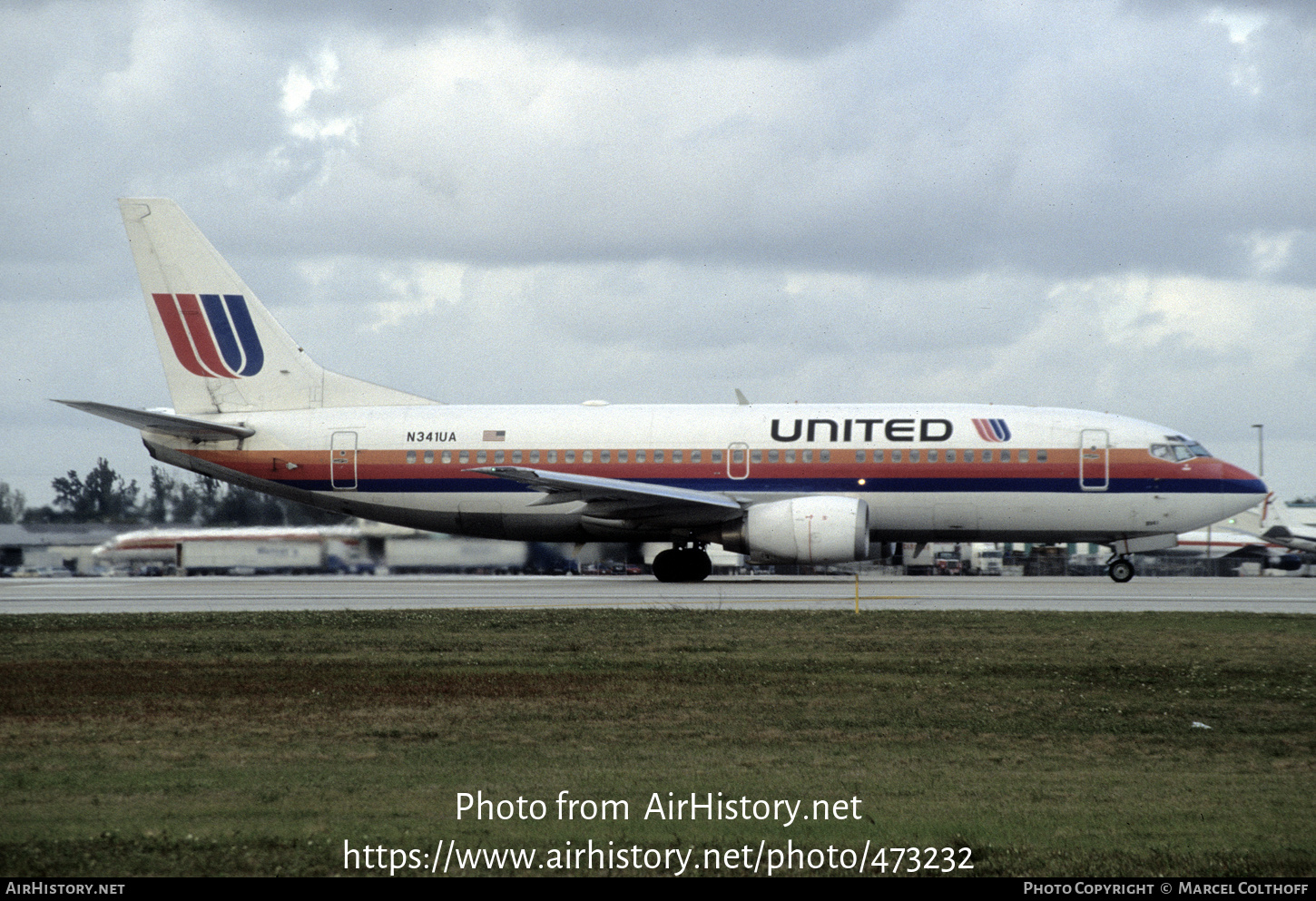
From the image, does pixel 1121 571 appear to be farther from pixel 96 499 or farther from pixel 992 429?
pixel 96 499

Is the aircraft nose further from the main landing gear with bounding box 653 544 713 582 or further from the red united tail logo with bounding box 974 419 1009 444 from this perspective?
the main landing gear with bounding box 653 544 713 582

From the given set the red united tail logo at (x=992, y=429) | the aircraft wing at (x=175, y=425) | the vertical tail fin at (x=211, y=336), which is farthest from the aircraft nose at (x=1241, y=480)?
the aircraft wing at (x=175, y=425)

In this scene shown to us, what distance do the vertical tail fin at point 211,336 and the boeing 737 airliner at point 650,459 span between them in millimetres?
48

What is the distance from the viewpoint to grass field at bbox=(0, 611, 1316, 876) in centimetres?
746

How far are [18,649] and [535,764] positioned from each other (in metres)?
9.90

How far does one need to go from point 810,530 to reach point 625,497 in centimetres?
434

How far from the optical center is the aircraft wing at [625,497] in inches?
1195

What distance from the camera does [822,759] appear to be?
9.89 metres

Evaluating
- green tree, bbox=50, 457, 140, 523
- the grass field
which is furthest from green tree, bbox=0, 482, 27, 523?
the grass field

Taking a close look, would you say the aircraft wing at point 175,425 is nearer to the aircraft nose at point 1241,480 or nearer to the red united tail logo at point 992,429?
the red united tail logo at point 992,429

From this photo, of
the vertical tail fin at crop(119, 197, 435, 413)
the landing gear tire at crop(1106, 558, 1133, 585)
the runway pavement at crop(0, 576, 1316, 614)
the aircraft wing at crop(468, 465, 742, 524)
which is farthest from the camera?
the vertical tail fin at crop(119, 197, 435, 413)

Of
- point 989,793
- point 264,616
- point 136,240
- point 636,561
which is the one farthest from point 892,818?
point 136,240

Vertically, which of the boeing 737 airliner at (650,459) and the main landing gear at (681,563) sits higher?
the boeing 737 airliner at (650,459)

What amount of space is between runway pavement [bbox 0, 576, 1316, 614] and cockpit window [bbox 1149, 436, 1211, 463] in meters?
3.13
